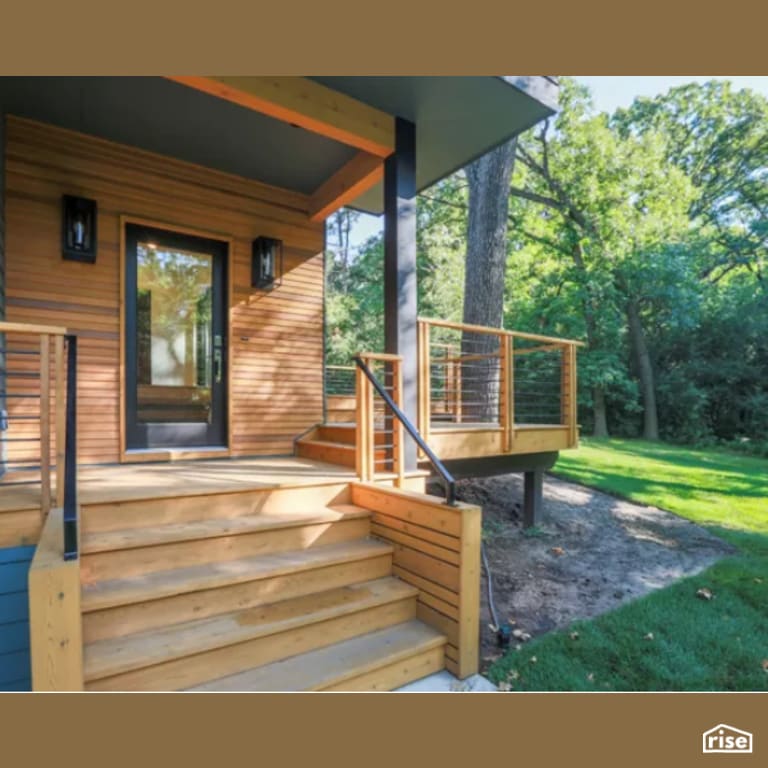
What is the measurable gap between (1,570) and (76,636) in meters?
0.80

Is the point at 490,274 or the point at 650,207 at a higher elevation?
the point at 650,207

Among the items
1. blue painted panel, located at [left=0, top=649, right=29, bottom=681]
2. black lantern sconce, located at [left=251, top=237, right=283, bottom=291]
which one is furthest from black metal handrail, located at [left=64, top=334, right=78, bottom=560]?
black lantern sconce, located at [left=251, top=237, right=283, bottom=291]

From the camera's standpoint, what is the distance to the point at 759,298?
12.4m

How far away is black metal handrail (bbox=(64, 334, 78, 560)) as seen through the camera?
5.29 ft

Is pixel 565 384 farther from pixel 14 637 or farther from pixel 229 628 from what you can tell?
pixel 14 637

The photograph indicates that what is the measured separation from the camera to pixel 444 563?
2.37 metres

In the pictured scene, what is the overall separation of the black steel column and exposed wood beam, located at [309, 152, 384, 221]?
11.3 inches

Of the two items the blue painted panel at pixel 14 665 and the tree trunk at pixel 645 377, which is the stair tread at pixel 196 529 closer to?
the blue painted panel at pixel 14 665

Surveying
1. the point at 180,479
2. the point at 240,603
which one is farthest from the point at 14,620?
the point at 180,479

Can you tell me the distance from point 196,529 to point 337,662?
96cm

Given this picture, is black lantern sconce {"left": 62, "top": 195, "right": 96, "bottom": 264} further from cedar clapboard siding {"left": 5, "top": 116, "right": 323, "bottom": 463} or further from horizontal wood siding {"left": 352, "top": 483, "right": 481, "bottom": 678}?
horizontal wood siding {"left": 352, "top": 483, "right": 481, "bottom": 678}

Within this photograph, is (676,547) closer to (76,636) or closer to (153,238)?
(76,636)
